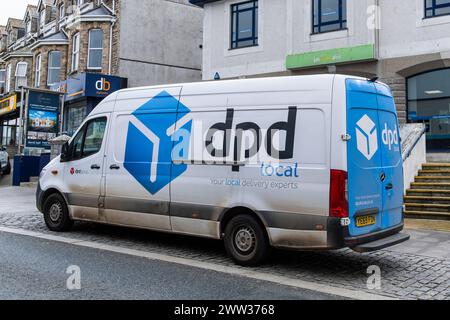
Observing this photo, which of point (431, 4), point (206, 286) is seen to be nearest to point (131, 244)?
point (206, 286)

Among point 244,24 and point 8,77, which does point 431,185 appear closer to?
point 244,24

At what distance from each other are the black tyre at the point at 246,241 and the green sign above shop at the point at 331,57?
36.0 feet

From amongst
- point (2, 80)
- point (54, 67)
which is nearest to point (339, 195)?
point (54, 67)

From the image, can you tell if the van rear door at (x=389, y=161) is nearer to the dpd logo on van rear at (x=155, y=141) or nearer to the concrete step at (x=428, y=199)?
the dpd logo on van rear at (x=155, y=141)

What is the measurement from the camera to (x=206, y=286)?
528 centimetres

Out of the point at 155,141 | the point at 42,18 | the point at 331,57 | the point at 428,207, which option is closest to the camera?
the point at 155,141

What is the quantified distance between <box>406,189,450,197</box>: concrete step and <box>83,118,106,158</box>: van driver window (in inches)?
303

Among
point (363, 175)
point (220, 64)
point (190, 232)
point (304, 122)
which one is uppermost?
point (220, 64)

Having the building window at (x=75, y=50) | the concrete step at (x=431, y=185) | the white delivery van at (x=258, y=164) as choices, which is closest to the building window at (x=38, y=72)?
the building window at (x=75, y=50)

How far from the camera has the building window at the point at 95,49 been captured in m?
24.8

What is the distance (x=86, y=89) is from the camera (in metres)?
23.1

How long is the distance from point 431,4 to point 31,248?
13.6m

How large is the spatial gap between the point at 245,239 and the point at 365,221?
5.13ft
